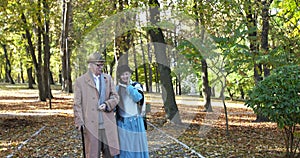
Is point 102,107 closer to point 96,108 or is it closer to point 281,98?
point 96,108

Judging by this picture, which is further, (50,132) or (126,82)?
(50,132)

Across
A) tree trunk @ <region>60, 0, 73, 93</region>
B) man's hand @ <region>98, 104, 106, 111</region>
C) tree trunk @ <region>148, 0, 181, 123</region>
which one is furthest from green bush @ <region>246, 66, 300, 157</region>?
tree trunk @ <region>60, 0, 73, 93</region>

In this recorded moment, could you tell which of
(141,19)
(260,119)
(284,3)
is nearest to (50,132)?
(141,19)

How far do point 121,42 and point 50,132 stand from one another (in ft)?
21.4

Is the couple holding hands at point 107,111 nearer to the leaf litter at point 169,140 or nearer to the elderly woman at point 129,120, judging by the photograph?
the elderly woman at point 129,120

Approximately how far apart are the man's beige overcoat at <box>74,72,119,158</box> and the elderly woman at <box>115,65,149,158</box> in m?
0.28

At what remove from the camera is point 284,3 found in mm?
12078

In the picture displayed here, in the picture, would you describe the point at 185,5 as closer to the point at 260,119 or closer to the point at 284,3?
the point at 284,3

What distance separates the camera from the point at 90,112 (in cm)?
480

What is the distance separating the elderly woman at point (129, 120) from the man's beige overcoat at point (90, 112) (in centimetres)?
28

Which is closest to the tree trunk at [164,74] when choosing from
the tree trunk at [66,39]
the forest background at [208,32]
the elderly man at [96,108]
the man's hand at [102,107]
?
the forest background at [208,32]

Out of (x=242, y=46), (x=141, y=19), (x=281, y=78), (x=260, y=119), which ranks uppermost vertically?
(x=141, y=19)

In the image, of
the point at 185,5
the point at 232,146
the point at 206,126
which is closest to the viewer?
the point at 232,146

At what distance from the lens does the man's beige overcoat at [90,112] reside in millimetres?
4777
